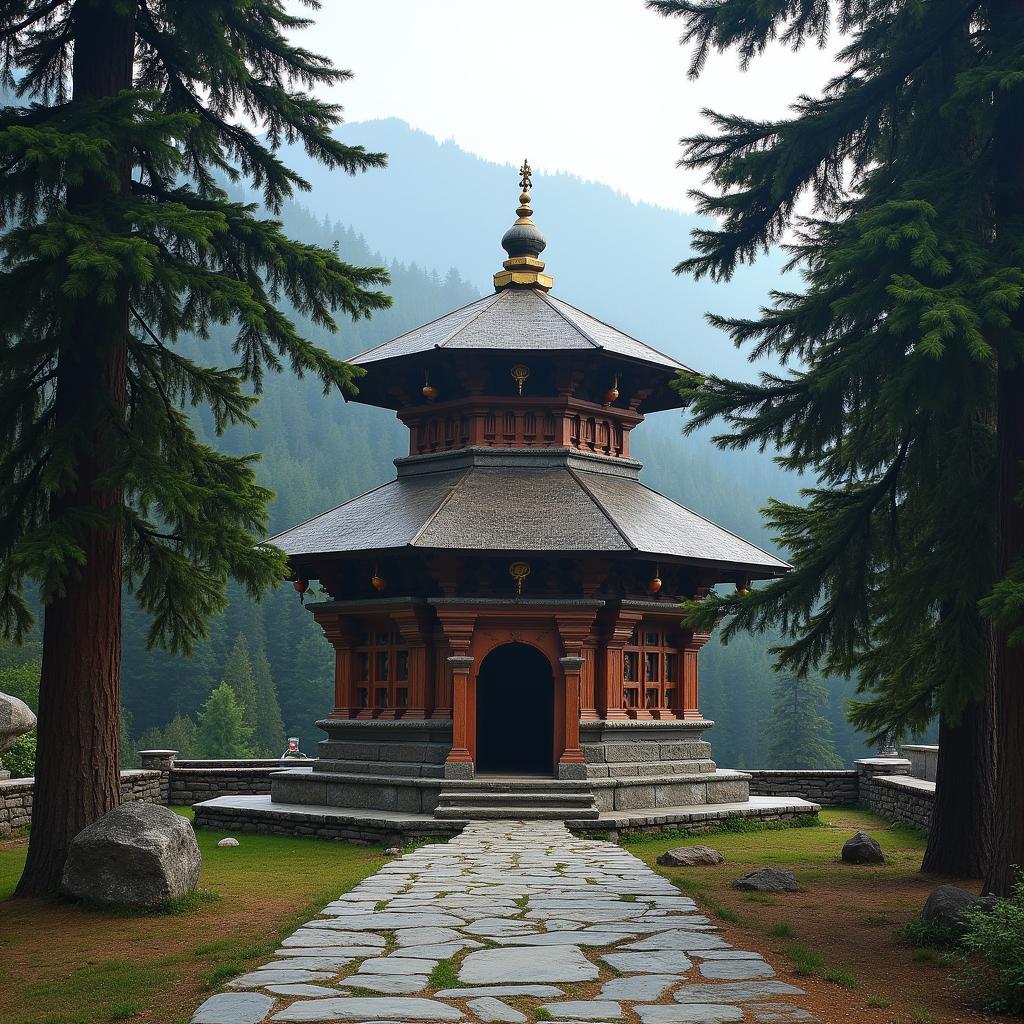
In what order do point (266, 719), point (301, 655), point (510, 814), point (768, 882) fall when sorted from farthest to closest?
point (301, 655), point (266, 719), point (510, 814), point (768, 882)

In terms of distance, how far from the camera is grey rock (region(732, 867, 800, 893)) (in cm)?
936

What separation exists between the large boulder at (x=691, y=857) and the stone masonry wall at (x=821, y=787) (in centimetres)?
838

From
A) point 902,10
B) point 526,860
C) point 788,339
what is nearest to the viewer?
point 902,10

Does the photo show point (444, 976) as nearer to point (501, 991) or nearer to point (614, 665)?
point (501, 991)

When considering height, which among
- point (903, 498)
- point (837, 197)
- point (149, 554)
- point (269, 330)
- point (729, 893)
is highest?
point (837, 197)

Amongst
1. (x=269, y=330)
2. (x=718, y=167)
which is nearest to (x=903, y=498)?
(x=718, y=167)

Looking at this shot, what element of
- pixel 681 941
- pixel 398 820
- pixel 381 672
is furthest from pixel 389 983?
pixel 381 672

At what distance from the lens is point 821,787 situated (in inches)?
755

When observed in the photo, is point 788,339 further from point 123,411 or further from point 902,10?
point 123,411

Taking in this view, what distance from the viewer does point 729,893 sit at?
913cm

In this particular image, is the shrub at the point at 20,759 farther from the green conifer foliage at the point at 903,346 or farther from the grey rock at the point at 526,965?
the grey rock at the point at 526,965

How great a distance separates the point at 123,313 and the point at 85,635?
8.37ft

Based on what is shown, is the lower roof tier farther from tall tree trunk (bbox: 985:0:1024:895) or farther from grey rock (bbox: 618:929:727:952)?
grey rock (bbox: 618:929:727:952)

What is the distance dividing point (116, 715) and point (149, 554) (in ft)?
4.91
